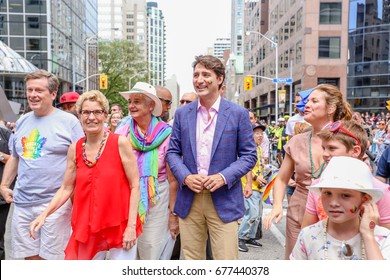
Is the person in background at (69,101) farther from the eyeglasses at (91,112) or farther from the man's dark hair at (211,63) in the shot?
the man's dark hair at (211,63)

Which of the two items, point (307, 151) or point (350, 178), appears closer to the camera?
point (350, 178)

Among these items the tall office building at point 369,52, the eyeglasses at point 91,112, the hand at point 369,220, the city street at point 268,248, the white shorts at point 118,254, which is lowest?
the city street at point 268,248

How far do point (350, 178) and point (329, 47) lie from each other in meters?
44.0

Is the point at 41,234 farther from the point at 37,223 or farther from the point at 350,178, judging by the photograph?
the point at 350,178

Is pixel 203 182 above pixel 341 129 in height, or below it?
below

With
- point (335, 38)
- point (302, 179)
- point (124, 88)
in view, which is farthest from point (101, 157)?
point (124, 88)

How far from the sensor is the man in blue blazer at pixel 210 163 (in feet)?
10.9

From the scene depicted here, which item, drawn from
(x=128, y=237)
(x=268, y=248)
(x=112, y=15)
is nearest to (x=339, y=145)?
(x=128, y=237)

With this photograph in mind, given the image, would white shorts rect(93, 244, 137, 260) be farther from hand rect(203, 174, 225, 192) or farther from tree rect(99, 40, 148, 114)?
tree rect(99, 40, 148, 114)

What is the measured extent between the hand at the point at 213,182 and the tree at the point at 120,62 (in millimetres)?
73489

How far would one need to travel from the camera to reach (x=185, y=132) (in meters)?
3.44

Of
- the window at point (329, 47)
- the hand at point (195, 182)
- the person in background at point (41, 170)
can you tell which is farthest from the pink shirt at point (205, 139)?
the window at point (329, 47)

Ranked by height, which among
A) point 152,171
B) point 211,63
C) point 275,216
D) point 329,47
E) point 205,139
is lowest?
point 275,216

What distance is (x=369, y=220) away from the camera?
223cm
